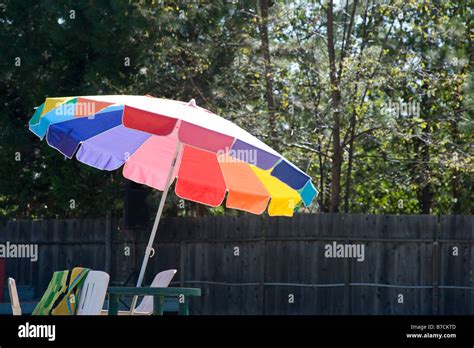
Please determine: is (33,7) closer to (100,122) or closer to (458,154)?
(458,154)

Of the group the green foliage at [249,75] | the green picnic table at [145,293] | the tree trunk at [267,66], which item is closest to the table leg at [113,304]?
the green picnic table at [145,293]

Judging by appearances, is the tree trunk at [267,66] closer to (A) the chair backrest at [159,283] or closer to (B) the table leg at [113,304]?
(A) the chair backrest at [159,283]

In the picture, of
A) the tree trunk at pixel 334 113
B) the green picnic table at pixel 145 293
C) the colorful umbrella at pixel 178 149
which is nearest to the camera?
the colorful umbrella at pixel 178 149

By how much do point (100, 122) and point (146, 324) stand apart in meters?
2.72

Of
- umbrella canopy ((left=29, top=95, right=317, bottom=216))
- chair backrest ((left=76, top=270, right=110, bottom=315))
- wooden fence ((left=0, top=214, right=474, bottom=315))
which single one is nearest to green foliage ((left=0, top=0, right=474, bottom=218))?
wooden fence ((left=0, top=214, right=474, bottom=315))

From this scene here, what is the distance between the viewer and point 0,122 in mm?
20594

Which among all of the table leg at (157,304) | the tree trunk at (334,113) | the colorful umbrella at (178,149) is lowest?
the table leg at (157,304)

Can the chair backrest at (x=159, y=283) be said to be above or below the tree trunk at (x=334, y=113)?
below

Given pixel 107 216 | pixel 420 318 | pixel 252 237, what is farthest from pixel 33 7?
pixel 420 318

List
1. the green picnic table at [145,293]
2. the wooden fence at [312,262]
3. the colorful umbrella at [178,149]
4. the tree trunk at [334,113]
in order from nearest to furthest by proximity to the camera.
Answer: the colorful umbrella at [178,149] → the green picnic table at [145,293] → the wooden fence at [312,262] → the tree trunk at [334,113]

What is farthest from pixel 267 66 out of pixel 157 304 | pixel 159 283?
pixel 157 304

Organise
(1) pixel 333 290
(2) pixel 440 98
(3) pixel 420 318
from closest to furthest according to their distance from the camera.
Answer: (3) pixel 420 318 < (1) pixel 333 290 < (2) pixel 440 98

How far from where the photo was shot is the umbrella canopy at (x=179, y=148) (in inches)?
287

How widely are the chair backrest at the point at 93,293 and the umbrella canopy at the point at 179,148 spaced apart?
1.18 meters
